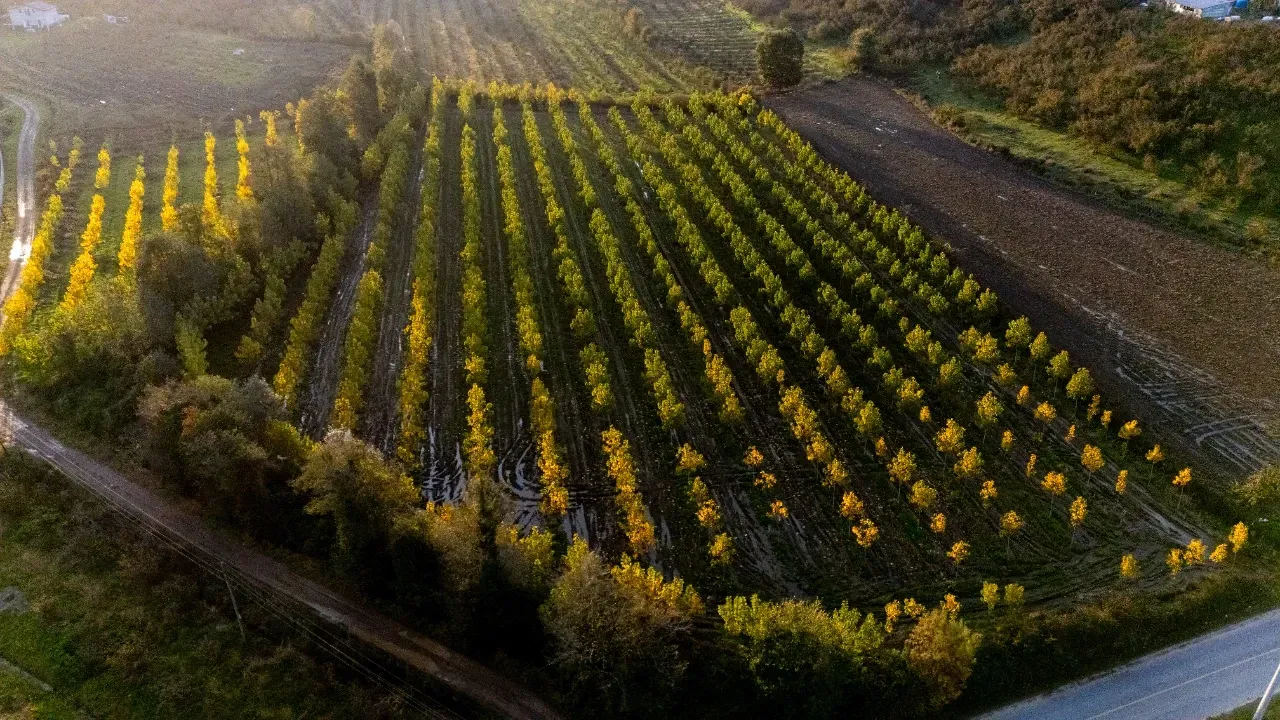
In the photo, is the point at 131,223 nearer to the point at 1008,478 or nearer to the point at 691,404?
the point at 691,404

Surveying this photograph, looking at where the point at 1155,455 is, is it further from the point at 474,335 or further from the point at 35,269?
the point at 35,269

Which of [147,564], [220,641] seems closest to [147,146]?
[147,564]

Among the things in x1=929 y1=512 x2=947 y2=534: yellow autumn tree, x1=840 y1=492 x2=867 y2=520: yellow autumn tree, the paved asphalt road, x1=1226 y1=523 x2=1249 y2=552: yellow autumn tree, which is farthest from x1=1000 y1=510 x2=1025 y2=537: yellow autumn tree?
x1=1226 y1=523 x2=1249 y2=552: yellow autumn tree

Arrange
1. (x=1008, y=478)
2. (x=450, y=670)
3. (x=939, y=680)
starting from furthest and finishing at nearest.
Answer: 1. (x=1008, y=478)
2. (x=450, y=670)
3. (x=939, y=680)

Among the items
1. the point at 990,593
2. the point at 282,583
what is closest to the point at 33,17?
the point at 282,583

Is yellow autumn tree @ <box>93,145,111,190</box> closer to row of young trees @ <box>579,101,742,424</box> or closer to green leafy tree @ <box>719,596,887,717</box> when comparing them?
row of young trees @ <box>579,101,742,424</box>

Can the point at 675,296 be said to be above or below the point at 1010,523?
above
